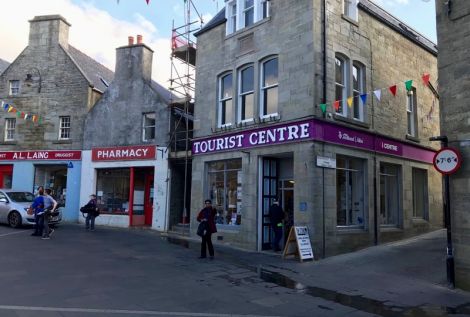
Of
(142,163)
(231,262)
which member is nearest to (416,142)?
(231,262)

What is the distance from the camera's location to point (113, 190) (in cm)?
2217

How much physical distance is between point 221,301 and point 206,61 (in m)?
12.1

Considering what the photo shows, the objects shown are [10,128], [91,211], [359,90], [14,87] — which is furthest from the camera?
[14,87]

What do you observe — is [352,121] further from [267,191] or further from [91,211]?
[91,211]

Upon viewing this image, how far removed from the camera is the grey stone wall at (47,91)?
23.5 metres

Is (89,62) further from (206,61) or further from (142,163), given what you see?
(206,61)

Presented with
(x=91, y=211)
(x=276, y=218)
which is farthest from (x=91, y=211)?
(x=276, y=218)

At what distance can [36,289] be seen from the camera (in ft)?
26.7

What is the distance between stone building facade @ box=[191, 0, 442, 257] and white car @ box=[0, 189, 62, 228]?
7.01 metres

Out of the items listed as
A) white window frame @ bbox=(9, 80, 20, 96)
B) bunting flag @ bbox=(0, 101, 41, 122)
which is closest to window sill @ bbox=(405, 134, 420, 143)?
bunting flag @ bbox=(0, 101, 41, 122)

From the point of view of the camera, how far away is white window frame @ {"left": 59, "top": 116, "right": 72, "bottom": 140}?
934 inches

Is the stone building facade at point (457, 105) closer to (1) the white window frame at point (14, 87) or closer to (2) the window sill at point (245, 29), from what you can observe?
(2) the window sill at point (245, 29)

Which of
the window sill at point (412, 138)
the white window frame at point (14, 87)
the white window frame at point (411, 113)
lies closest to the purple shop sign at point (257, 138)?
the window sill at point (412, 138)

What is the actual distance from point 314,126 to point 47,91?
1723 centimetres
